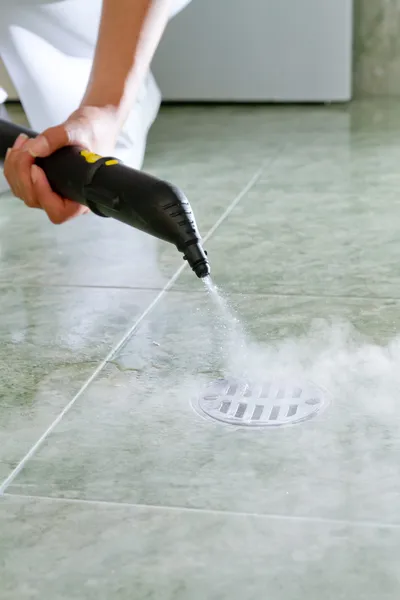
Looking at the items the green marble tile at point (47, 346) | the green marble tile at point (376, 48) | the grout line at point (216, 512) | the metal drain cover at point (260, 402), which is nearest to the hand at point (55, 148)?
the green marble tile at point (47, 346)

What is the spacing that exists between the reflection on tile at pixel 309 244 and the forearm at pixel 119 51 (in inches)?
10.2

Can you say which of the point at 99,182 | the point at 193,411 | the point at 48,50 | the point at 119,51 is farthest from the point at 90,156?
the point at 48,50

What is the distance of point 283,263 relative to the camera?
4.57ft

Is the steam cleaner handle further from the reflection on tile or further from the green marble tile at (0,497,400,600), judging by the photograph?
the green marble tile at (0,497,400,600)

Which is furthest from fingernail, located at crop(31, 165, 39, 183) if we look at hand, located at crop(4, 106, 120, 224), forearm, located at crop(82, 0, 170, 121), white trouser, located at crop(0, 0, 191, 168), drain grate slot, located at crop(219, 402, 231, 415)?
white trouser, located at crop(0, 0, 191, 168)

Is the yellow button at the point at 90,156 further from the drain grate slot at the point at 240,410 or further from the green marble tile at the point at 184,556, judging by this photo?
the green marble tile at the point at 184,556

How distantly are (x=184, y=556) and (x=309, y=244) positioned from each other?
780mm

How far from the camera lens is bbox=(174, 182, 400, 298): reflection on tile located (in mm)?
1311

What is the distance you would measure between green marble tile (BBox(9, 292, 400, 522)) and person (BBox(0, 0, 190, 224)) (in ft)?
0.64

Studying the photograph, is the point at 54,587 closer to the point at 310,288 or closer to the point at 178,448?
the point at 178,448

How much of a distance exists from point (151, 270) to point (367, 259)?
0.29 metres

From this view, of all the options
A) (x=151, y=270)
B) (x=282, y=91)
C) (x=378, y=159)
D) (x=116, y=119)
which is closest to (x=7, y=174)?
Result: (x=116, y=119)

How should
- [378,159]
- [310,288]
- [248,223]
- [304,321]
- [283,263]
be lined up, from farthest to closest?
[378,159], [248,223], [283,263], [310,288], [304,321]

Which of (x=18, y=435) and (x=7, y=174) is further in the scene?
(x=7, y=174)
